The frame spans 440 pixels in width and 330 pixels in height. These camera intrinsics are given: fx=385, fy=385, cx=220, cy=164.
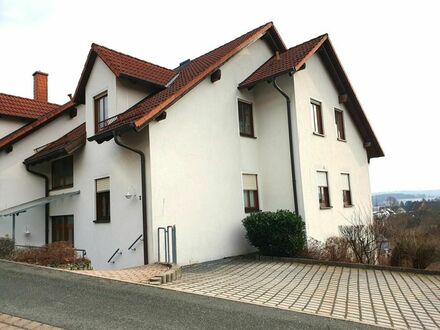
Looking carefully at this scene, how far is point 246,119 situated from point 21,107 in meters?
12.4

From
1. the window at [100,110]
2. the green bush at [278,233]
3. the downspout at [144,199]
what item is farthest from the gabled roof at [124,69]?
the green bush at [278,233]

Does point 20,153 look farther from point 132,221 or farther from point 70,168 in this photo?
point 132,221

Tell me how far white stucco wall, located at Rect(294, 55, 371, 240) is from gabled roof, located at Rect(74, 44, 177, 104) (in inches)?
210

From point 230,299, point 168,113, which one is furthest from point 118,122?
point 230,299

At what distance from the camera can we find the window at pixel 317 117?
16383 mm

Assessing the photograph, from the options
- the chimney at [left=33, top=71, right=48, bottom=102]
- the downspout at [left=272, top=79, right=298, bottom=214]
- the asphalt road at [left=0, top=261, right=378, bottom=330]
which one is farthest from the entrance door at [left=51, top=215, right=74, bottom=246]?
the chimney at [left=33, top=71, right=48, bottom=102]

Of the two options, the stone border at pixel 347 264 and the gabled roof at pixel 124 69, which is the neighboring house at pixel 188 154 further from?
the stone border at pixel 347 264

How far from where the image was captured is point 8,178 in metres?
16.7

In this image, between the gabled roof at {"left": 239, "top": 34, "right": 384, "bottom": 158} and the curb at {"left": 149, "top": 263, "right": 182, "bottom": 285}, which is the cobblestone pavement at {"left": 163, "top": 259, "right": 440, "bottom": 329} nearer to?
the curb at {"left": 149, "top": 263, "right": 182, "bottom": 285}

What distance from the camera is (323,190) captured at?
16.4 metres

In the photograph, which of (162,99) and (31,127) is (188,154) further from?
(31,127)

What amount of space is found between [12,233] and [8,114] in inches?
244

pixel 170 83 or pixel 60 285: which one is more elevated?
pixel 170 83

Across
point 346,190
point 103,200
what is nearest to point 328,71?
point 346,190
